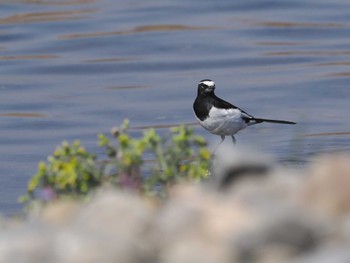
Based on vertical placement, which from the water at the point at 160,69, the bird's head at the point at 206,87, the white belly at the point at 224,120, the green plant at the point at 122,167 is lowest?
the water at the point at 160,69

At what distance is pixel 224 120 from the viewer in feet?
32.5

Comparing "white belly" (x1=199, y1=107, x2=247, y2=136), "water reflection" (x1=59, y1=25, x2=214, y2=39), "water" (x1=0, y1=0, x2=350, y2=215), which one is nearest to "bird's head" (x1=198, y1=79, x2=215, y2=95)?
"white belly" (x1=199, y1=107, x2=247, y2=136)

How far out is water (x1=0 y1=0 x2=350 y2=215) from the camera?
10.9 meters

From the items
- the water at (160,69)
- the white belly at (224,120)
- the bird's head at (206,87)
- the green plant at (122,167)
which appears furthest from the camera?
the water at (160,69)

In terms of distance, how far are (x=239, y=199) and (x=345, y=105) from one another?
836 centimetres

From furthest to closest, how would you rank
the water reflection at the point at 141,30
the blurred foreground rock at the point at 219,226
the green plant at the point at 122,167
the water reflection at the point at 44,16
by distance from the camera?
the water reflection at the point at 44,16
the water reflection at the point at 141,30
the green plant at the point at 122,167
the blurred foreground rock at the point at 219,226

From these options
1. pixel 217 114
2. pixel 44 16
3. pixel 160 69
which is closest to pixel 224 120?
pixel 217 114

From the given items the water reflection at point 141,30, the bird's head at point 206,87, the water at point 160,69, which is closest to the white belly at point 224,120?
the bird's head at point 206,87

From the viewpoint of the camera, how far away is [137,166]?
4.54 metres

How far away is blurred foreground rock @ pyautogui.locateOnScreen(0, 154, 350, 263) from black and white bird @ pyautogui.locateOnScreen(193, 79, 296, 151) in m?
5.86

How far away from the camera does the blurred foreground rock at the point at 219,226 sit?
3.42 metres

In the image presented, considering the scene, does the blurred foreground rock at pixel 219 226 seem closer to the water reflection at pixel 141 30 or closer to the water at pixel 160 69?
the water at pixel 160 69

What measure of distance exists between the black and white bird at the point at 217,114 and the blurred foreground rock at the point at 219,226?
5857 mm

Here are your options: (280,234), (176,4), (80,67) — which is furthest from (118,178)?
(176,4)
